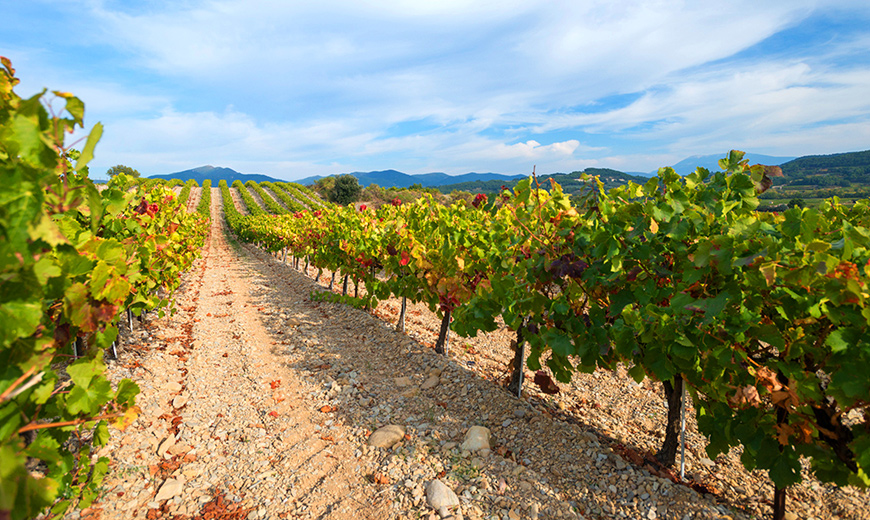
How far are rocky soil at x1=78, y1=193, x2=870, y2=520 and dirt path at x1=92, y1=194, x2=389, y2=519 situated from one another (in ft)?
0.05

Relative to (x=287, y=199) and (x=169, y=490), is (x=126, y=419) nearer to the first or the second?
(x=169, y=490)

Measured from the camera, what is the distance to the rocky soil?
3143 millimetres

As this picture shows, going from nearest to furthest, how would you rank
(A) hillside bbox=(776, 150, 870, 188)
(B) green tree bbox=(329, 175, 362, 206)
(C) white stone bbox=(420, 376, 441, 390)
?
1. (C) white stone bbox=(420, 376, 441, 390)
2. (B) green tree bbox=(329, 175, 362, 206)
3. (A) hillside bbox=(776, 150, 870, 188)

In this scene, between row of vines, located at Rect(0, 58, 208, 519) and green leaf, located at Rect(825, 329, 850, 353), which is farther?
green leaf, located at Rect(825, 329, 850, 353)

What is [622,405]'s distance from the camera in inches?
200

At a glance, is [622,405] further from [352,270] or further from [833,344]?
[352,270]

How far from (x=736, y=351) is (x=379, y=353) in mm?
4980

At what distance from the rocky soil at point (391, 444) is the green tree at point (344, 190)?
2417 inches

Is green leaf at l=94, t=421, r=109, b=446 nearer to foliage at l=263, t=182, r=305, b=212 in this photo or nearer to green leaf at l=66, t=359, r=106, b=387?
green leaf at l=66, t=359, r=106, b=387

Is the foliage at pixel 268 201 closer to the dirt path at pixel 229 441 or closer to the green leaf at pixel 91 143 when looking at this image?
the dirt path at pixel 229 441

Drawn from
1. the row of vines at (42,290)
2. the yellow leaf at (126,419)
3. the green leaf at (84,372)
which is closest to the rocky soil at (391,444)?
the row of vines at (42,290)

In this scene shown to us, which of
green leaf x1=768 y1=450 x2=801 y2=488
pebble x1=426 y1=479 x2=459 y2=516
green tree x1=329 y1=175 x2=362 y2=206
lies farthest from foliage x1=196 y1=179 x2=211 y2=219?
green leaf x1=768 y1=450 x2=801 y2=488

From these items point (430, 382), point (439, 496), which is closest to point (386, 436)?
point (439, 496)

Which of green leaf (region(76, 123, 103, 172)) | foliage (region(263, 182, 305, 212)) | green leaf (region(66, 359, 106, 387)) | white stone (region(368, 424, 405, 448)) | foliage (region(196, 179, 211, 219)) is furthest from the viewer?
foliage (region(263, 182, 305, 212))
